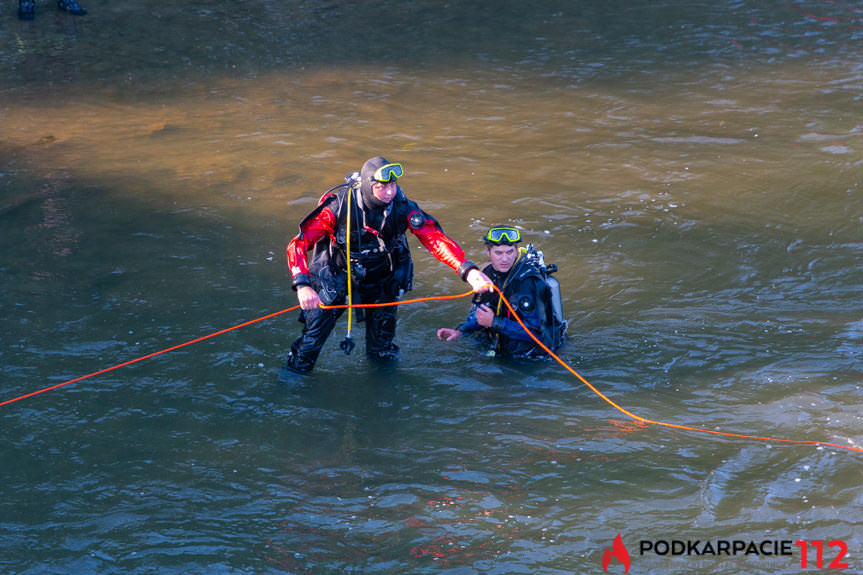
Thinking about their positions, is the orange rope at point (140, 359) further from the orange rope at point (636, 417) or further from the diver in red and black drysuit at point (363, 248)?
the orange rope at point (636, 417)

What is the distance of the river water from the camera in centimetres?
521

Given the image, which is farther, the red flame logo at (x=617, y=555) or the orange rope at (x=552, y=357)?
the orange rope at (x=552, y=357)

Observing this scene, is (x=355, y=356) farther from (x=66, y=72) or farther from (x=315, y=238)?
(x=66, y=72)

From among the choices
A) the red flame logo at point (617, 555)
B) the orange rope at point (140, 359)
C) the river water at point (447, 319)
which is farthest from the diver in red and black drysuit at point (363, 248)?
the red flame logo at point (617, 555)

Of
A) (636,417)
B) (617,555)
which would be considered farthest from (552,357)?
(617,555)

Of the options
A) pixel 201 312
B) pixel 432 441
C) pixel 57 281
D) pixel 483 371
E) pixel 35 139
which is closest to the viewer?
pixel 432 441

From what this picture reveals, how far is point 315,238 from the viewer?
6.47 meters

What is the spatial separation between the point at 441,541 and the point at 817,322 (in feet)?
14.4

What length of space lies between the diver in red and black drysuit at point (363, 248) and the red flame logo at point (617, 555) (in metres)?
2.15

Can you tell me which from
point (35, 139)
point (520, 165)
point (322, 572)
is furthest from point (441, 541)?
point (35, 139)

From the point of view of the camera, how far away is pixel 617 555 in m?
4.89

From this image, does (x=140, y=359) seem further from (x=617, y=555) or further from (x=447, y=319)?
(x=617, y=555)

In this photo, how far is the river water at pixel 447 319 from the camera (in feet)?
17.1

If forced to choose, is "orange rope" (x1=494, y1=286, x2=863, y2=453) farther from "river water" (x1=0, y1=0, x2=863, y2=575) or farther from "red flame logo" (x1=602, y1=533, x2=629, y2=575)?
"red flame logo" (x1=602, y1=533, x2=629, y2=575)
